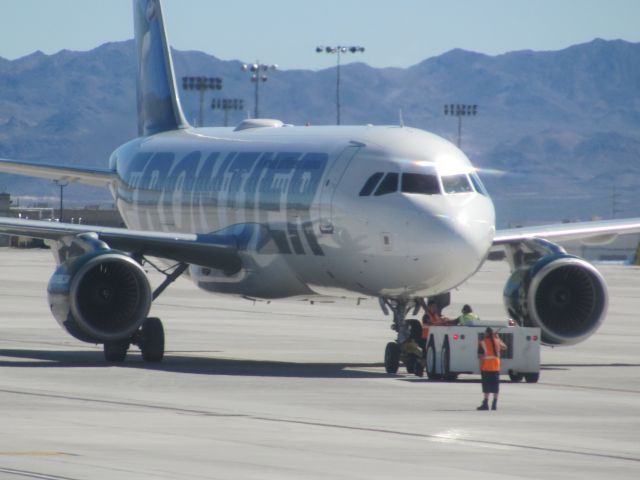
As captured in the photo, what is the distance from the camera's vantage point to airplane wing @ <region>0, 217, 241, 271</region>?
33812mm

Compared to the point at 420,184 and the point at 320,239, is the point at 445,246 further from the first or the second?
the point at 320,239

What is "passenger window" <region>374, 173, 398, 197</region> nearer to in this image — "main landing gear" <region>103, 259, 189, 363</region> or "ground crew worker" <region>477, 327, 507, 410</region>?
"main landing gear" <region>103, 259, 189, 363</region>

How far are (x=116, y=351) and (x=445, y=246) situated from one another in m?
7.17

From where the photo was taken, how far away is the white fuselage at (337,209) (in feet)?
99.5

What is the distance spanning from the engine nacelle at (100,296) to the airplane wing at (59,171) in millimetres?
8336

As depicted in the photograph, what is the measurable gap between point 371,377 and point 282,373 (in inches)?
69.1

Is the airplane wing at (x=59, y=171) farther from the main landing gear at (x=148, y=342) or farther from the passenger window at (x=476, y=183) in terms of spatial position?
the passenger window at (x=476, y=183)

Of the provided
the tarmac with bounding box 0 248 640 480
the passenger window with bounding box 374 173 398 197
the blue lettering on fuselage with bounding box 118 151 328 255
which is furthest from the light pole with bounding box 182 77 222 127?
the passenger window with bounding box 374 173 398 197

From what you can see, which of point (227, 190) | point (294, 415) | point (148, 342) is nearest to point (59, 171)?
point (227, 190)

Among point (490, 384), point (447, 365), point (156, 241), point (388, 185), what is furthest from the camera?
point (156, 241)

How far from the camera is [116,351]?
1299 inches

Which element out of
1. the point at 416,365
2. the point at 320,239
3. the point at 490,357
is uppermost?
the point at 320,239

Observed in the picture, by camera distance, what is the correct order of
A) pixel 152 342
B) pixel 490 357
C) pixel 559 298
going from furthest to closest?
pixel 559 298
pixel 152 342
pixel 490 357

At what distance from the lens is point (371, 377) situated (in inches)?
1200
